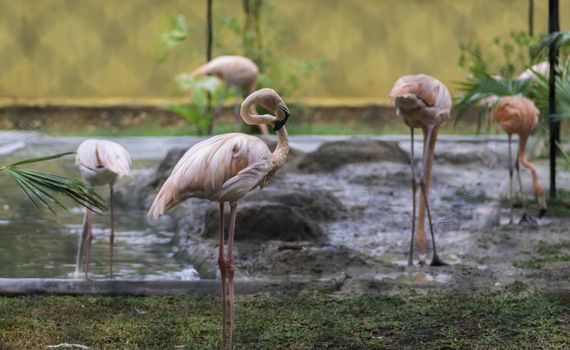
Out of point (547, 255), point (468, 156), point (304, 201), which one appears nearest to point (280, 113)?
point (547, 255)

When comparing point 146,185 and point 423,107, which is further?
point 146,185

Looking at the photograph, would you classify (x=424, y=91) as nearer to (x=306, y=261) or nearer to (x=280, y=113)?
(x=306, y=261)

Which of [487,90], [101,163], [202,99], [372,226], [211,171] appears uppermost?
[487,90]

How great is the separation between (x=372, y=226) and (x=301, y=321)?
2462mm

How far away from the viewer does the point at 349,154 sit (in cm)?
882

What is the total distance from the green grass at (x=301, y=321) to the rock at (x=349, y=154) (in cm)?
406

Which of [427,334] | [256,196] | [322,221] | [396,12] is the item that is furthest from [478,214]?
[396,12]

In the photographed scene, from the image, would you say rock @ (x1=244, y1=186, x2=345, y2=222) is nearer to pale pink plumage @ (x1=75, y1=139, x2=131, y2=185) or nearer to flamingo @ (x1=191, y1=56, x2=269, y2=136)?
pale pink plumage @ (x1=75, y1=139, x2=131, y2=185)

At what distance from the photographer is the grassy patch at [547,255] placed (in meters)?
5.31

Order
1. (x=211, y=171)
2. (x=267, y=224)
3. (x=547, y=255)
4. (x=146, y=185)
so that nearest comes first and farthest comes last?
(x=211, y=171)
(x=547, y=255)
(x=267, y=224)
(x=146, y=185)

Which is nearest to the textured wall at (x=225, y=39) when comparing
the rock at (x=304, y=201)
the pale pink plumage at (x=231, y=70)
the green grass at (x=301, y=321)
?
the pale pink plumage at (x=231, y=70)

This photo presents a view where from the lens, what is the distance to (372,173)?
838cm

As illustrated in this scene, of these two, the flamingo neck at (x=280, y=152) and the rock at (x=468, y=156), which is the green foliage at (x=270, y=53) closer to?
the rock at (x=468, y=156)

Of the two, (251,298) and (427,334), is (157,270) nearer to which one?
(251,298)
